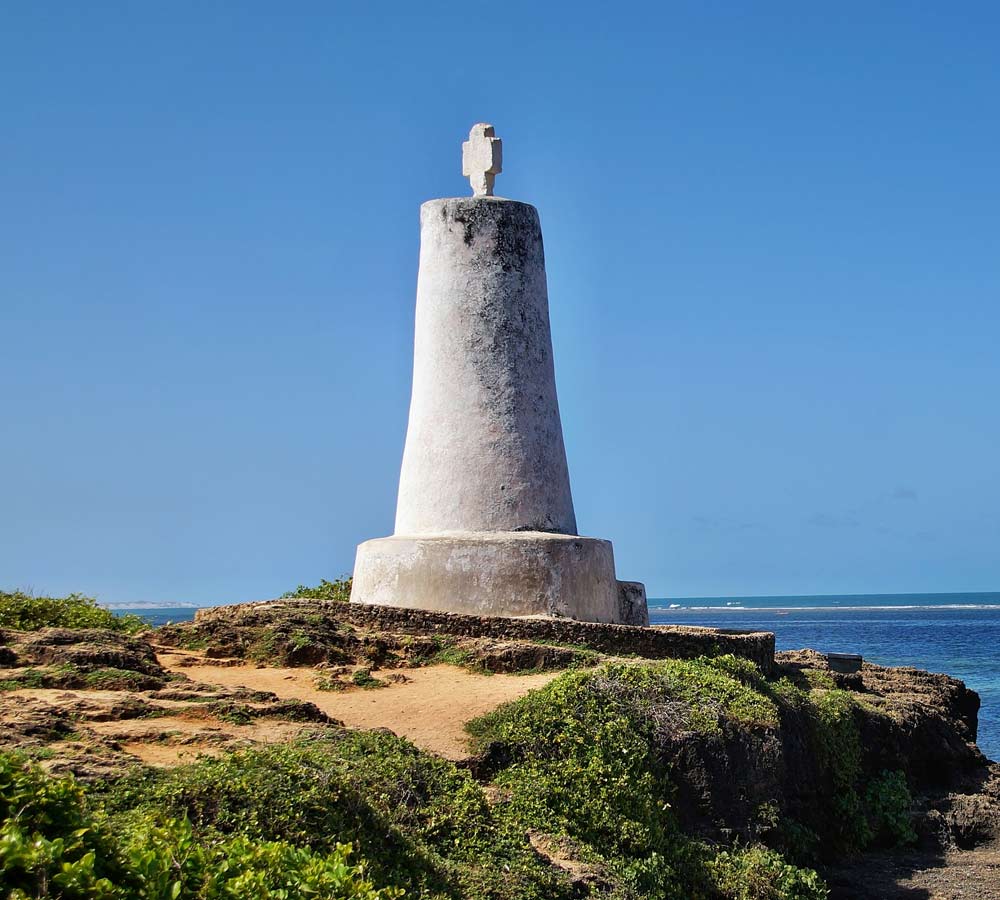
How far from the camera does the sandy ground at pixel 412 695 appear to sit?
11.2 meters

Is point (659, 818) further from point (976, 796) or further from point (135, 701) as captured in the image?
point (976, 796)

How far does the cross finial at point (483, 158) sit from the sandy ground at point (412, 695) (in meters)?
6.74

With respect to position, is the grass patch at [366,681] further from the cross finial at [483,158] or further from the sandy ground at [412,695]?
the cross finial at [483,158]

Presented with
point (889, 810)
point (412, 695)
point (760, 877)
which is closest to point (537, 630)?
point (412, 695)

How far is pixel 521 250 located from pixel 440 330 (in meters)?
1.45

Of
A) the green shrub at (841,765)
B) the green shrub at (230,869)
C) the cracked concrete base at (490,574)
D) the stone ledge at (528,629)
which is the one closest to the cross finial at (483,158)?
the cracked concrete base at (490,574)

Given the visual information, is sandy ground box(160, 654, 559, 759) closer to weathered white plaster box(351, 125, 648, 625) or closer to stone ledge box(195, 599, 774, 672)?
stone ledge box(195, 599, 774, 672)

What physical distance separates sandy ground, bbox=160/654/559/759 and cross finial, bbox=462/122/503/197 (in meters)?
6.74

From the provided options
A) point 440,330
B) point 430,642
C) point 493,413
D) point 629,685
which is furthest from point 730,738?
point 440,330

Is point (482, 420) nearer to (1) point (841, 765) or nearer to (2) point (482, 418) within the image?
(2) point (482, 418)

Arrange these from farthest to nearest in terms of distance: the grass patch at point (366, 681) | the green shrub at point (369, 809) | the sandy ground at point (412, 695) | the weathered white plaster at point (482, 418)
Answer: the weathered white plaster at point (482, 418)
the grass patch at point (366, 681)
the sandy ground at point (412, 695)
the green shrub at point (369, 809)

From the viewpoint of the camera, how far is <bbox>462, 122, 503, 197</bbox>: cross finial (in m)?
17.2

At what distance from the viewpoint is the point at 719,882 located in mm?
10781

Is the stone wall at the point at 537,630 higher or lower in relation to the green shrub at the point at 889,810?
higher
